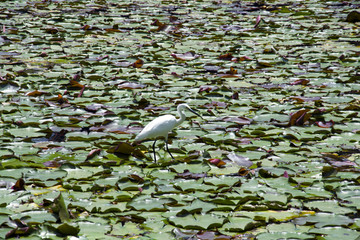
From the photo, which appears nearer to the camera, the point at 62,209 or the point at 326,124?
the point at 62,209

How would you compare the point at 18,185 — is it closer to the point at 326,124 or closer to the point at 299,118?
the point at 299,118

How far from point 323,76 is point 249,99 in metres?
1.21

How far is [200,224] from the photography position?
135 inches

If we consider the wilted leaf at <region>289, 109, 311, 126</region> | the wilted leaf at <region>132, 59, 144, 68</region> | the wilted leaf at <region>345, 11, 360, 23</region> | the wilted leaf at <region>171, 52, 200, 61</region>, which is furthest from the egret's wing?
the wilted leaf at <region>345, 11, 360, 23</region>

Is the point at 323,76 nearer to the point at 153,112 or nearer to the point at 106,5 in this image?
the point at 153,112

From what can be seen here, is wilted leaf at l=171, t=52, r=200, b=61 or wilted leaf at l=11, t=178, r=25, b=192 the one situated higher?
wilted leaf at l=11, t=178, r=25, b=192

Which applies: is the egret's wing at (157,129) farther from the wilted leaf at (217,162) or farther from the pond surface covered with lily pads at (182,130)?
the wilted leaf at (217,162)

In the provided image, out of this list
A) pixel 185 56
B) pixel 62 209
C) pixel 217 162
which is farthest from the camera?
pixel 185 56

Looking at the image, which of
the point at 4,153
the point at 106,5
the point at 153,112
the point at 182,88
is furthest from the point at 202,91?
the point at 106,5

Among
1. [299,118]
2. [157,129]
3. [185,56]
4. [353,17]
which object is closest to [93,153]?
[157,129]

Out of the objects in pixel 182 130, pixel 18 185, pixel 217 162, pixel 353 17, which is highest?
pixel 18 185

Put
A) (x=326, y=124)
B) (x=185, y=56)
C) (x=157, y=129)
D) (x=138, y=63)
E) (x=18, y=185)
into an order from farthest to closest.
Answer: (x=185, y=56) < (x=138, y=63) < (x=326, y=124) < (x=157, y=129) < (x=18, y=185)

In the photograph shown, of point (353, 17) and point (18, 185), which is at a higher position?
point (18, 185)

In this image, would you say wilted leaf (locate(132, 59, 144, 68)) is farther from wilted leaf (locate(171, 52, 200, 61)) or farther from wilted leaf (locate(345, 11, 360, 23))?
wilted leaf (locate(345, 11, 360, 23))
